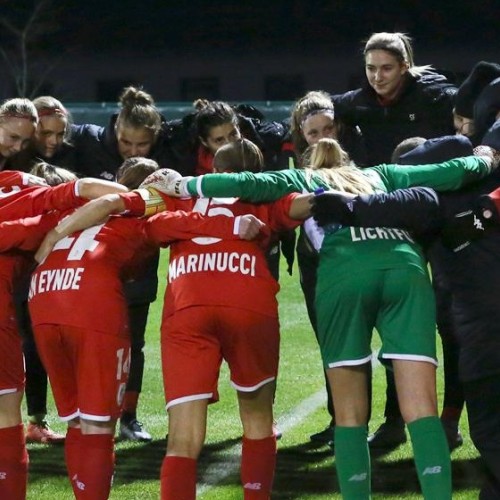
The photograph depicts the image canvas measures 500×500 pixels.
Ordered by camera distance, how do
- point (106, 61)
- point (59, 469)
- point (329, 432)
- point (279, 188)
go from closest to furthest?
1. point (279, 188)
2. point (59, 469)
3. point (329, 432)
4. point (106, 61)

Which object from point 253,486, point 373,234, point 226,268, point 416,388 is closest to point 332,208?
point 373,234

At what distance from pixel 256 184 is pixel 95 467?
128 centimetres

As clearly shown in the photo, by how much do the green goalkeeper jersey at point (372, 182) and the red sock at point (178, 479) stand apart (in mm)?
888

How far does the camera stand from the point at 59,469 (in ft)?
19.4

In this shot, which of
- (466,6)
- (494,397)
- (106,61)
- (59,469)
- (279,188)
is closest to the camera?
(494,397)

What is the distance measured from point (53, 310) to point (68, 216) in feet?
1.34

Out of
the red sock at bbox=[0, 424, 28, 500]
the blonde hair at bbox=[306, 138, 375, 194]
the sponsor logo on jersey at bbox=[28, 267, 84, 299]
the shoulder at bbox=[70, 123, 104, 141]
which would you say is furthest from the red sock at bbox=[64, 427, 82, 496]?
the shoulder at bbox=[70, 123, 104, 141]

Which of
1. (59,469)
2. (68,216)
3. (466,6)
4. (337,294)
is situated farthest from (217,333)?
(466,6)

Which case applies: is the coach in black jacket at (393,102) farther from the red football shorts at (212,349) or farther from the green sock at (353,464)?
the green sock at (353,464)

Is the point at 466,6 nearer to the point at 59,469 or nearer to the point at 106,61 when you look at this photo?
the point at 106,61

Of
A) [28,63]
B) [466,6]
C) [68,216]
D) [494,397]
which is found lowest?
[28,63]

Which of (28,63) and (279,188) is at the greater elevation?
(279,188)

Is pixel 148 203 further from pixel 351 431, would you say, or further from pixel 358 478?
pixel 358 478

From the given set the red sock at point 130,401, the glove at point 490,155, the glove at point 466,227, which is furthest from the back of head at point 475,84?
the red sock at point 130,401
